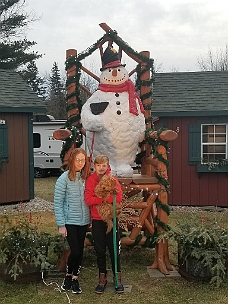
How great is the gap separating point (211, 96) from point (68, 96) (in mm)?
4665

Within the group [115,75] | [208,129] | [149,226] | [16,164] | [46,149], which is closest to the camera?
[149,226]

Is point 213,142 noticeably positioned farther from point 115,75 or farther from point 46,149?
point 46,149

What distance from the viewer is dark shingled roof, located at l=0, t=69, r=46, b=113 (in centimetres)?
882

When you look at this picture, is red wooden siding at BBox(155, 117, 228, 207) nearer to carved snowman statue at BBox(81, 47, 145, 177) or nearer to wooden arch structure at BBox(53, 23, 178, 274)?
wooden arch structure at BBox(53, 23, 178, 274)

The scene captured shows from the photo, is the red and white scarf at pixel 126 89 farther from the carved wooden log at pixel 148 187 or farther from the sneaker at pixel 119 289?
the sneaker at pixel 119 289

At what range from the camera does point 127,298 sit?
12.3ft

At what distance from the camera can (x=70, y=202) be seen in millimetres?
3729

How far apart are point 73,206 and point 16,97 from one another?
236 inches

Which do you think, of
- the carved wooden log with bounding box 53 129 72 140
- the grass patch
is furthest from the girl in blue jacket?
the carved wooden log with bounding box 53 129 72 140

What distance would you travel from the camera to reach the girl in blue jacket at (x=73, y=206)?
3.70 metres

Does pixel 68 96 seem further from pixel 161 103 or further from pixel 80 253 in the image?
pixel 161 103

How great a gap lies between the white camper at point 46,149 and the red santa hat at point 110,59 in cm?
1023

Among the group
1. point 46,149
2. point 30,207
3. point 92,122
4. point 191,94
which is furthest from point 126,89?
point 46,149

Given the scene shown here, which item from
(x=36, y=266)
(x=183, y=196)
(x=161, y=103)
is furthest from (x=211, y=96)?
(x=36, y=266)
